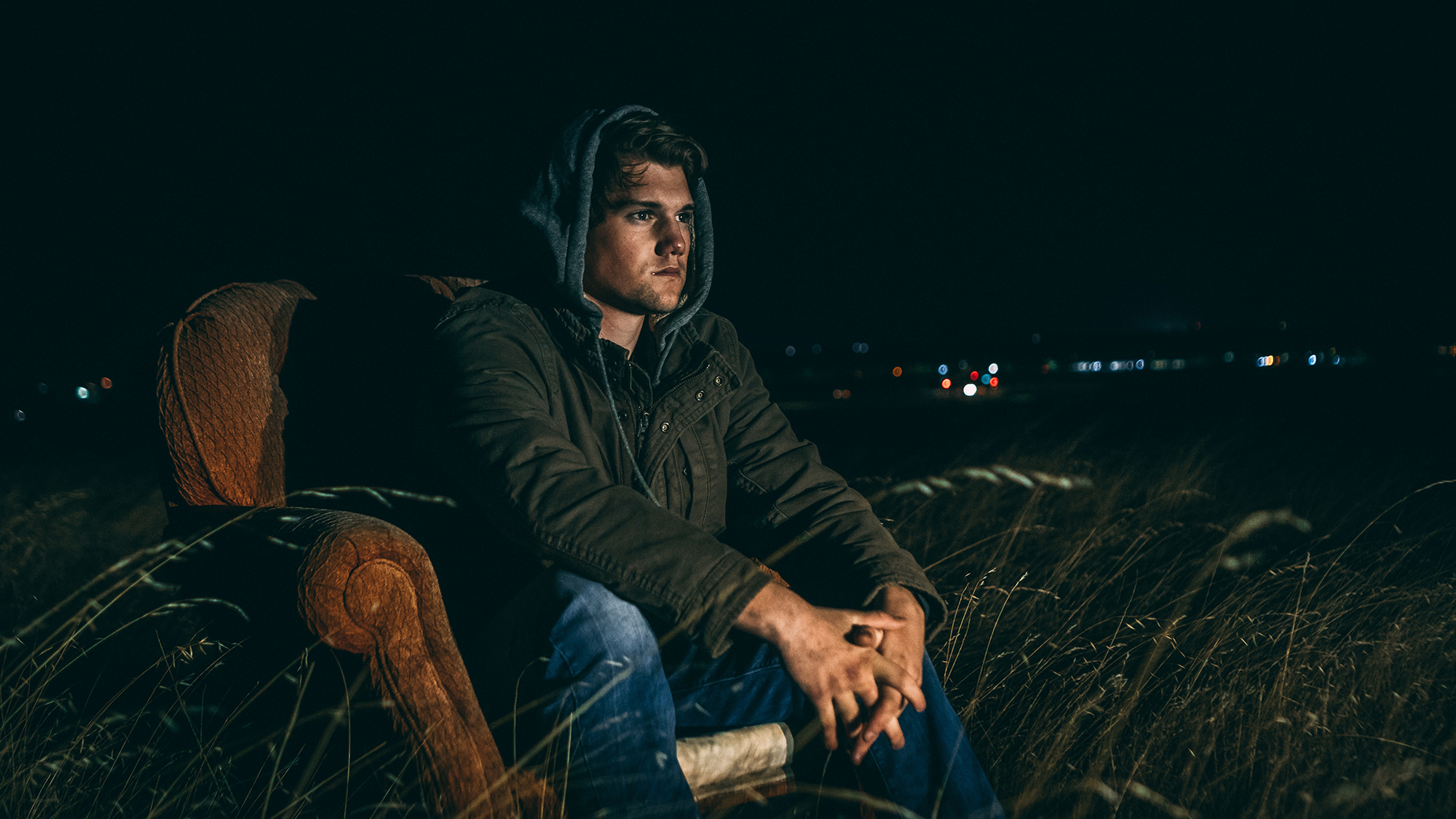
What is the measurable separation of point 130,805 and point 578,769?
107 centimetres

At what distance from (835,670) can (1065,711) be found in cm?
104

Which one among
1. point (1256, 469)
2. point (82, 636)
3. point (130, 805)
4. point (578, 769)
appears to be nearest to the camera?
Result: point (578, 769)

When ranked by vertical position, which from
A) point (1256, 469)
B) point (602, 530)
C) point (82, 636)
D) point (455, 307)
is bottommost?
point (82, 636)

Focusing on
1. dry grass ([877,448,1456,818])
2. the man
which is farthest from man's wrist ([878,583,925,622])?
dry grass ([877,448,1456,818])

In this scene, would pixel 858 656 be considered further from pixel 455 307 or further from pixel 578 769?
pixel 455 307

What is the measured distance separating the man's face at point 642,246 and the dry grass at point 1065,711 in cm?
98

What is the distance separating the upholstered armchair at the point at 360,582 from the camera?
1.12 metres

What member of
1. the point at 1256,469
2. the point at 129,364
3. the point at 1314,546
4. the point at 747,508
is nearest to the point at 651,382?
the point at 747,508

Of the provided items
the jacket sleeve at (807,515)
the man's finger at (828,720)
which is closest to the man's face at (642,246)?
the jacket sleeve at (807,515)

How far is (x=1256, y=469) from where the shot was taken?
573cm

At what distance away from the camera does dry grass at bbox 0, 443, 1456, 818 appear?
1388 millimetres

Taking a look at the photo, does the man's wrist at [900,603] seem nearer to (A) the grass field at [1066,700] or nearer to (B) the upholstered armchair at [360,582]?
(B) the upholstered armchair at [360,582]

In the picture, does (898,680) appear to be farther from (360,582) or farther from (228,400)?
(228,400)

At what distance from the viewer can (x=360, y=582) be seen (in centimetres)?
111
